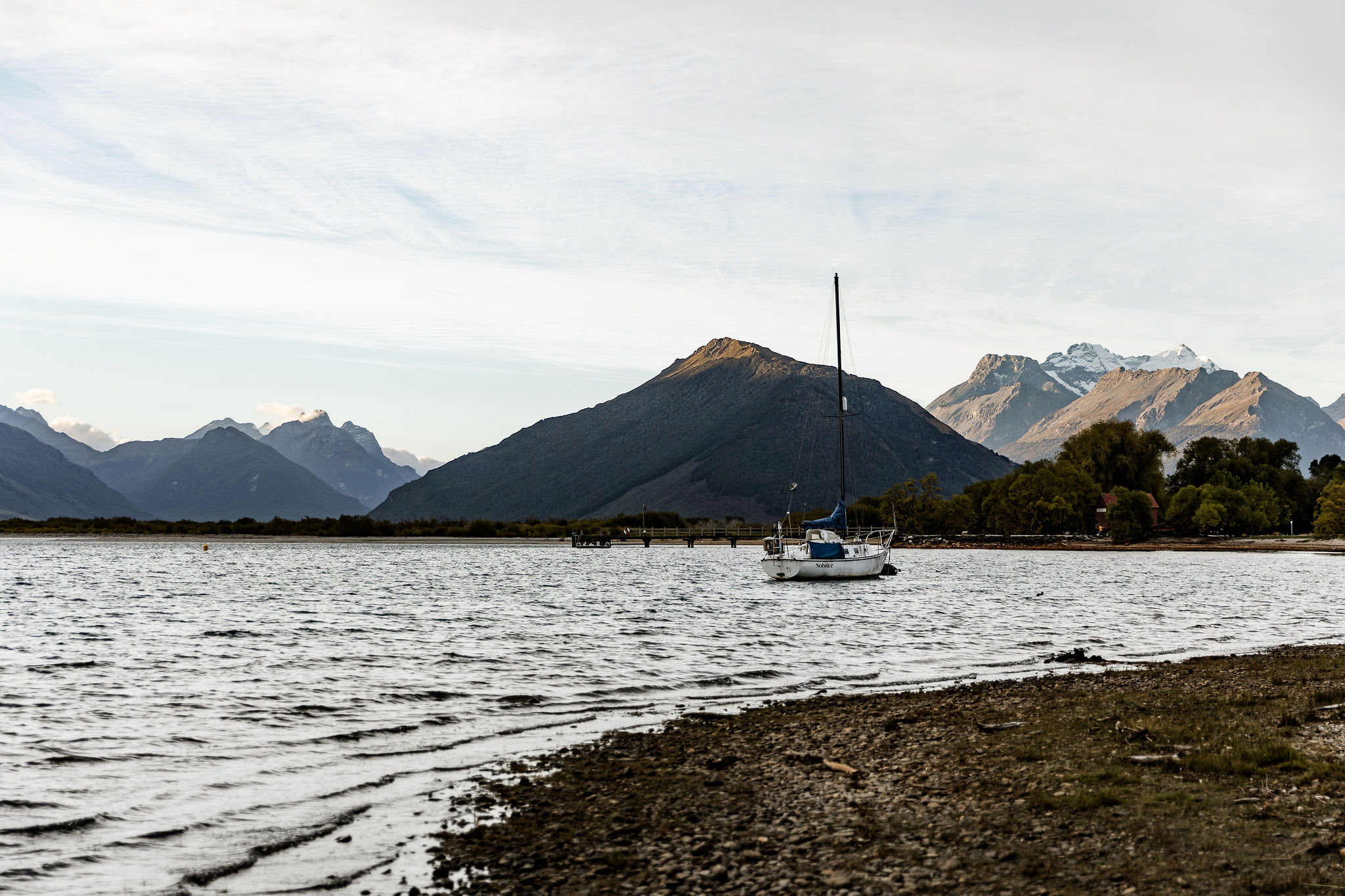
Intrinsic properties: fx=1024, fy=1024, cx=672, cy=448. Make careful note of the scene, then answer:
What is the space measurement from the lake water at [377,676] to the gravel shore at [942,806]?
5.80ft

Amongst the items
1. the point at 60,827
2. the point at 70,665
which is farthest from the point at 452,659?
the point at 60,827

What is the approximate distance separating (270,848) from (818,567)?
69.2 metres

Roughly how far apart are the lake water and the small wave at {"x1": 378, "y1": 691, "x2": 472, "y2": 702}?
16cm

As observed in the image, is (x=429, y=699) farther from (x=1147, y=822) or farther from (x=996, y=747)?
(x=1147, y=822)

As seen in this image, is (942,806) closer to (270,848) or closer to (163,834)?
(270,848)

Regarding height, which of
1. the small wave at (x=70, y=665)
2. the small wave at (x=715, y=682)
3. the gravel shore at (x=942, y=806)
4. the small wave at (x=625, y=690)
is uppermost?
the gravel shore at (x=942, y=806)

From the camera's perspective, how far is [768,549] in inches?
3391

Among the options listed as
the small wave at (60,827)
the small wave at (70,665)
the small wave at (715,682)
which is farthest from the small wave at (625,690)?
the small wave at (70,665)

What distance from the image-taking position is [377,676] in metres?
28.4

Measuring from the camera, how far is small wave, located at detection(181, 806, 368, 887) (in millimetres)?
11891

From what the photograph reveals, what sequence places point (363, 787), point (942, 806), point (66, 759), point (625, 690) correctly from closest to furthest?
point (942, 806), point (363, 787), point (66, 759), point (625, 690)

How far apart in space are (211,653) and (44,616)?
75.9 feet

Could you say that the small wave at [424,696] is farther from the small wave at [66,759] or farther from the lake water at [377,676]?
the small wave at [66,759]

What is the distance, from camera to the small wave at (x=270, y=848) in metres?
11.9
